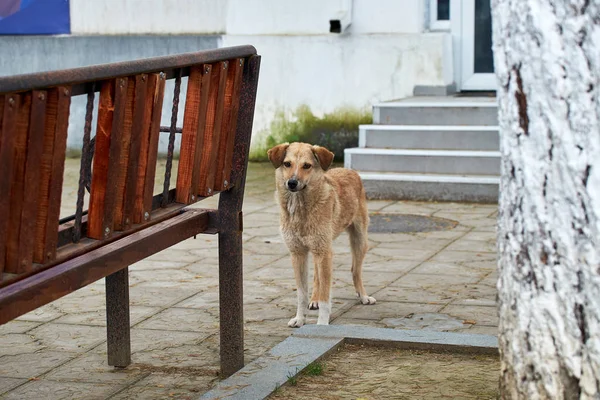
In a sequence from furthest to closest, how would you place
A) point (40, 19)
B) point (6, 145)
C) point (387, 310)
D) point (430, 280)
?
point (40, 19) < point (430, 280) < point (387, 310) < point (6, 145)

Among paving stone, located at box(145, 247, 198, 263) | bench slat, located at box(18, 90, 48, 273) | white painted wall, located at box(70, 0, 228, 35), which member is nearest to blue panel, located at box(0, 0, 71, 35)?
white painted wall, located at box(70, 0, 228, 35)

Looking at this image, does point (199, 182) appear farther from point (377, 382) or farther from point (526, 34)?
point (526, 34)

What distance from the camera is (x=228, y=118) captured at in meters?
4.71

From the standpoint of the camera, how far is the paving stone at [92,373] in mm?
5000

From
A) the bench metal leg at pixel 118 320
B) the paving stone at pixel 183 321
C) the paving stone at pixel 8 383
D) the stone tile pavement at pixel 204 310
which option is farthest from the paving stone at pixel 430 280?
the paving stone at pixel 8 383

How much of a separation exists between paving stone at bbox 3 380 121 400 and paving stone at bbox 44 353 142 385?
0.08 metres

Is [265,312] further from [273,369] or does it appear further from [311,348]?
[273,369]

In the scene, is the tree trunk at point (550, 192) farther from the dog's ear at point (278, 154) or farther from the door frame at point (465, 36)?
the door frame at point (465, 36)

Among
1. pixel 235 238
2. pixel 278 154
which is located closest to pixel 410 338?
pixel 235 238

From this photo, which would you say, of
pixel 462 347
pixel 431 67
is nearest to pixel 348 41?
pixel 431 67

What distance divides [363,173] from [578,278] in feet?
26.5

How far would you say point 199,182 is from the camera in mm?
4555

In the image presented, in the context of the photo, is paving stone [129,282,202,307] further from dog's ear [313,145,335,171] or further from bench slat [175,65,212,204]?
bench slat [175,65,212,204]

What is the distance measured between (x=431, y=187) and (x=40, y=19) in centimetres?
672
